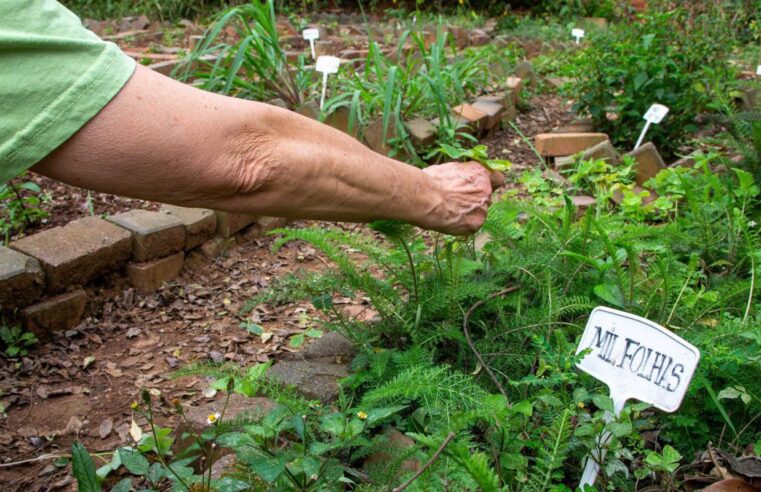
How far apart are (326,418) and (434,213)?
0.63 meters

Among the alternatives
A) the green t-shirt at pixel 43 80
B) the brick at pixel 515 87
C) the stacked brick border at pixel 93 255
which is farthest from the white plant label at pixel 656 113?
the green t-shirt at pixel 43 80

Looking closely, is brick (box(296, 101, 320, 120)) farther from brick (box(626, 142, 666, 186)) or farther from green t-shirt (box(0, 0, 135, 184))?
green t-shirt (box(0, 0, 135, 184))

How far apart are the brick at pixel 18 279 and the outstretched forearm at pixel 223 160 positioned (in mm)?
1250

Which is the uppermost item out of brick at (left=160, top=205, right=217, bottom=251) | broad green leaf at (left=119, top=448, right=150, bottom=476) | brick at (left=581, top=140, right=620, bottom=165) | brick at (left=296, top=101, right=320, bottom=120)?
broad green leaf at (left=119, top=448, right=150, bottom=476)

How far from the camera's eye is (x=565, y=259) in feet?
6.16

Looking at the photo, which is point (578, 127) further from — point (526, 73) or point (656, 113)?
point (526, 73)

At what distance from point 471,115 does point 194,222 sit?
71.0 inches

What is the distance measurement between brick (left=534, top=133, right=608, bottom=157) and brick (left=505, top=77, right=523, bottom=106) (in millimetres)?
819

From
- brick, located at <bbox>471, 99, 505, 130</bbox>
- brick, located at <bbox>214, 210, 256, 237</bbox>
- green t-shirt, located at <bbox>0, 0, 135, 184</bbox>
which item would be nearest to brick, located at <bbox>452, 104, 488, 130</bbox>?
brick, located at <bbox>471, 99, 505, 130</bbox>

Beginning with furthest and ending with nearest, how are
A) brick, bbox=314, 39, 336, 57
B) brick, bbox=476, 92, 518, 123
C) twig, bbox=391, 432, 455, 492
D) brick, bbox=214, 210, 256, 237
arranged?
1. brick, bbox=314, 39, 336, 57
2. brick, bbox=476, 92, 518, 123
3. brick, bbox=214, 210, 256, 237
4. twig, bbox=391, 432, 455, 492

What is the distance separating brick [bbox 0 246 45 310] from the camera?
2.22 meters

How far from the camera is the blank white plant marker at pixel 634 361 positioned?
125 cm

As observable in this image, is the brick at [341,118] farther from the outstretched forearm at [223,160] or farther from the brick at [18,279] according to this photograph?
the outstretched forearm at [223,160]

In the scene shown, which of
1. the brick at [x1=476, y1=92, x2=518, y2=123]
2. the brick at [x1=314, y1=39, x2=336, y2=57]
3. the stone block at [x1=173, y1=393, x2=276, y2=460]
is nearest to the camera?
the stone block at [x1=173, y1=393, x2=276, y2=460]
